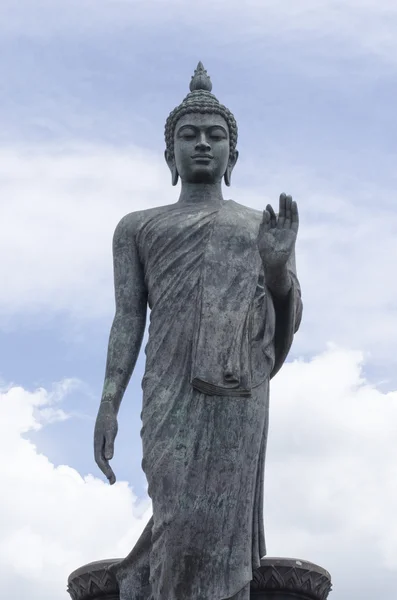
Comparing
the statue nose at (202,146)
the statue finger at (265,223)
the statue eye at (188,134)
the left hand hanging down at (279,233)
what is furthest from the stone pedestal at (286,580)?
the statue eye at (188,134)

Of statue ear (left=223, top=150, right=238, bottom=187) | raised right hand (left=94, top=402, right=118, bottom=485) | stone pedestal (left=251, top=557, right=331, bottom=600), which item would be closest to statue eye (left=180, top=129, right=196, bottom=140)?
statue ear (left=223, top=150, right=238, bottom=187)

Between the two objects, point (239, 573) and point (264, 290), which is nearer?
point (239, 573)

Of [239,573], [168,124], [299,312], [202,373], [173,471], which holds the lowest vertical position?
[239,573]

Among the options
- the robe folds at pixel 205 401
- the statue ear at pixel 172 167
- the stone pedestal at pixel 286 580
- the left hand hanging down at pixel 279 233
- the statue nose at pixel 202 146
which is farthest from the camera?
the statue ear at pixel 172 167

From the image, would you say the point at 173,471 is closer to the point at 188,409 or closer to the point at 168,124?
the point at 188,409

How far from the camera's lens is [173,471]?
11281mm

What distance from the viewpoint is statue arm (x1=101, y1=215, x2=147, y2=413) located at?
12078 mm

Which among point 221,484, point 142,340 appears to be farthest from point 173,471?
point 142,340

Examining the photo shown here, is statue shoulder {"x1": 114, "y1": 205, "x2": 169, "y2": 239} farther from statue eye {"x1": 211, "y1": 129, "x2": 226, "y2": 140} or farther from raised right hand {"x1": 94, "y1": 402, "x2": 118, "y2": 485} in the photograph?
raised right hand {"x1": 94, "y1": 402, "x2": 118, "y2": 485}

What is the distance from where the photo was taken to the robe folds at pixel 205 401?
11.1 meters

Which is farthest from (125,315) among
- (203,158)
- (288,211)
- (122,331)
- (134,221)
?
(288,211)

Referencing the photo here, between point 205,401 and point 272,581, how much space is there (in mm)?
1556

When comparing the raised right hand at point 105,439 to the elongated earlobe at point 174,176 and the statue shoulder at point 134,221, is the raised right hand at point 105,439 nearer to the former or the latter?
the statue shoulder at point 134,221

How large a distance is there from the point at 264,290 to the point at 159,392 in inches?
46.1
